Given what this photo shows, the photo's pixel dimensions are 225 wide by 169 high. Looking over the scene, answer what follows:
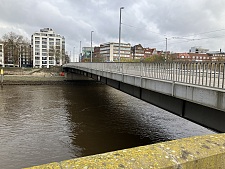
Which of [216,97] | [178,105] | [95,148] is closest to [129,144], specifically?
[95,148]

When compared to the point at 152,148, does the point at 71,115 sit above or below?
below

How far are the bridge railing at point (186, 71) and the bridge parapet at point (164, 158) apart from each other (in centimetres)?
484

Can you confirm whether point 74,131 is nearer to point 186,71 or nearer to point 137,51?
point 186,71

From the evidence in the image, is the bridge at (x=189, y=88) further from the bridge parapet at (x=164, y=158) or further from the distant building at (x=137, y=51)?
the distant building at (x=137, y=51)

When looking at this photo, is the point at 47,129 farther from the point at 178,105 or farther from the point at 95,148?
the point at 178,105

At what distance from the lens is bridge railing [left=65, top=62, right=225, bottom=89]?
7.16m

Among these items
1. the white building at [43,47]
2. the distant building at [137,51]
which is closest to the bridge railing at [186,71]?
the white building at [43,47]

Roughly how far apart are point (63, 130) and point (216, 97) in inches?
458

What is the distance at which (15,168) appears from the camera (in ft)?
30.9

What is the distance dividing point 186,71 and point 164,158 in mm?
7155

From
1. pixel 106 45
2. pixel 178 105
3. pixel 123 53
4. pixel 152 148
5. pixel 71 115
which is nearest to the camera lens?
pixel 152 148

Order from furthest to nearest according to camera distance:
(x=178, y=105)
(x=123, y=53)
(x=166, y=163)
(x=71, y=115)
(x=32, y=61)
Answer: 1. (x=123, y=53)
2. (x=32, y=61)
3. (x=71, y=115)
4. (x=178, y=105)
5. (x=166, y=163)

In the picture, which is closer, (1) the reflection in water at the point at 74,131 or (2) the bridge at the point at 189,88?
(2) the bridge at the point at 189,88

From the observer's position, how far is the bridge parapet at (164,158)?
75.7 inches
